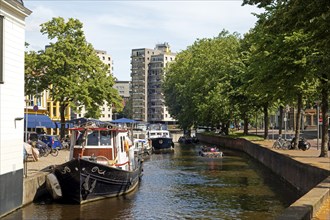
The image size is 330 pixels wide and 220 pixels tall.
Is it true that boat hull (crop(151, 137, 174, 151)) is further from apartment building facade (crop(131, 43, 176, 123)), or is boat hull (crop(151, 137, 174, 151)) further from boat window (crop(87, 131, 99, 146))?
apartment building facade (crop(131, 43, 176, 123))

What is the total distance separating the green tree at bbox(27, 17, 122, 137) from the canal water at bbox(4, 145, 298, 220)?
1702cm

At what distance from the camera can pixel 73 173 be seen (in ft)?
75.6

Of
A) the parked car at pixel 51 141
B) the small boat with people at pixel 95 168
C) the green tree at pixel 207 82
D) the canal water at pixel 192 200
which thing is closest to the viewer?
the canal water at pixel 192 200

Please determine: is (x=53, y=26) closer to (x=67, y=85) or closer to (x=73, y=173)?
(x=67, y=85)

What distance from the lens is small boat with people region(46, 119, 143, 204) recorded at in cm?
2306

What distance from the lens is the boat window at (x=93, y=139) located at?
2636 centimetres

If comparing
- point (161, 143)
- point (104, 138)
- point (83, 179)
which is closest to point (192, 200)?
point (83, 179)

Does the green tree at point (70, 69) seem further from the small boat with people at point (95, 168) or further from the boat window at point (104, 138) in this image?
the boat window at point (104, 138)

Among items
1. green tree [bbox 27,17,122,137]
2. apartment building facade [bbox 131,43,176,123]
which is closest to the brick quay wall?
green tree [bbox 27,17,122,137]

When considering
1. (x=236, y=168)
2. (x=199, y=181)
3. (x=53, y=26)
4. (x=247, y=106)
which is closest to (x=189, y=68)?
(x=247, y=106)

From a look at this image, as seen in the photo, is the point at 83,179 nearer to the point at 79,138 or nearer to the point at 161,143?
the point at 79,138

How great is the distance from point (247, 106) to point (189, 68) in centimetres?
3434

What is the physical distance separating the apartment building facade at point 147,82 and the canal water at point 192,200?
152169 millimetres

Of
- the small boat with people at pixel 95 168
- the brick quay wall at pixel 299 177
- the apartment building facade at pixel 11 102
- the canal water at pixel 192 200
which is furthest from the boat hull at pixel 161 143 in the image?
the apartment building facade at pixel 11 102
